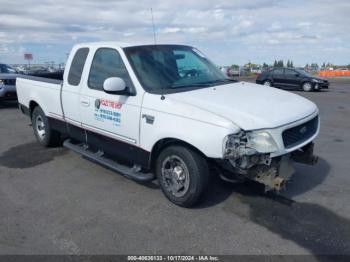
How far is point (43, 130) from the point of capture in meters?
7.31

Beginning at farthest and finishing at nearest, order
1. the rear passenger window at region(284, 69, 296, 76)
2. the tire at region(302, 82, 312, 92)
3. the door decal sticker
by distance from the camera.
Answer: the rear passenger window at region(284, 69, 296, 76), the tire at region(302, 82, 312, 92), the door decal sticker

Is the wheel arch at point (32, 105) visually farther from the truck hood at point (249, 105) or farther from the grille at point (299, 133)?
the grille at point (299, 133)

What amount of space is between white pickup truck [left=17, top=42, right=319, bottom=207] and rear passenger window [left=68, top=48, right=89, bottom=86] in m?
0.02

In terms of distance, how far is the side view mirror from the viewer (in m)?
4.49

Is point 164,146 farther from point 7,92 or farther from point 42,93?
point 7,92

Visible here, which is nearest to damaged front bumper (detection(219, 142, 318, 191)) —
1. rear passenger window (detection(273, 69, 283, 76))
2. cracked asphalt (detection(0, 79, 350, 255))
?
cracked asphalt (detection(0, 79, 350, 255))

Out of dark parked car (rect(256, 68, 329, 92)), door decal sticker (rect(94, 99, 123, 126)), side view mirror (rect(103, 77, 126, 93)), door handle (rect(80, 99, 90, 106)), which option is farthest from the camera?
dark parked car (rect(256, 68, 329, 92))

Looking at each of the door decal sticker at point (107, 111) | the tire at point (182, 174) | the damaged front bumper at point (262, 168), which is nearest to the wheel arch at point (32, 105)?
the door decal sticker at point (107, 111)

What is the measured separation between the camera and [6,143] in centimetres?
793

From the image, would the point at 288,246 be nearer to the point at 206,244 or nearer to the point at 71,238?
the point at 206,244

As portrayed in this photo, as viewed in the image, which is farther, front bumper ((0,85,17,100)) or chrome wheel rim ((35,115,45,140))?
front bumper ((0,85,17,100))

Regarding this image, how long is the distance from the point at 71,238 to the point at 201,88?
243cm

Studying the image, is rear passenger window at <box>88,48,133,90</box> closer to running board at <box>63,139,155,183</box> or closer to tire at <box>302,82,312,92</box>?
running board at <box>63,139,155,183</box>

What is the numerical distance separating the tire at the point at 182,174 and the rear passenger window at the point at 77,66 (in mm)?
2152
